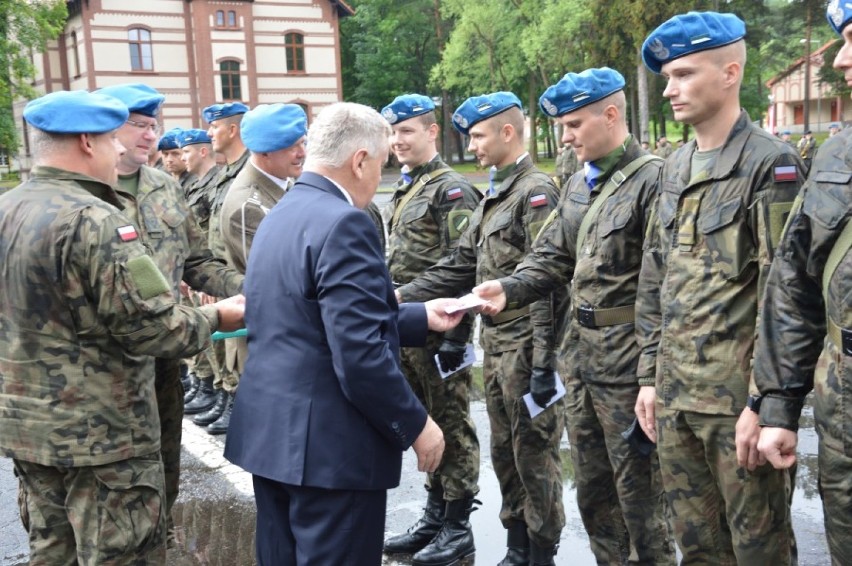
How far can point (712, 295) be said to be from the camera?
120 inches

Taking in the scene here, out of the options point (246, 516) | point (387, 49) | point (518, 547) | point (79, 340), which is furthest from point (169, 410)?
point (387, 49)

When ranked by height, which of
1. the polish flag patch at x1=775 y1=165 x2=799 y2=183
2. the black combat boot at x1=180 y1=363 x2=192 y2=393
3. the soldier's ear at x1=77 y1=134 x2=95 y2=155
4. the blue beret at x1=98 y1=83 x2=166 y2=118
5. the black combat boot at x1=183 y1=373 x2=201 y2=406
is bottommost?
the black combat boot at x1=180 y1=363 x2=192 y2=393

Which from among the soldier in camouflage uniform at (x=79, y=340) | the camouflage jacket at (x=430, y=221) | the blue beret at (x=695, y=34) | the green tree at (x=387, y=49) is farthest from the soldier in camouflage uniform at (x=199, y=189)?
the green tree at (x=387, y=49)

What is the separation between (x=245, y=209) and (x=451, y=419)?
1.79 m

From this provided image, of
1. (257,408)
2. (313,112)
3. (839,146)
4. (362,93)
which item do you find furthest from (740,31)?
(362,93)

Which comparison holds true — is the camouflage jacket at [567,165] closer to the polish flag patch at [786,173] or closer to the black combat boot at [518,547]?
the black combat boot at [518,547]

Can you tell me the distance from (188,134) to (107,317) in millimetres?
5967

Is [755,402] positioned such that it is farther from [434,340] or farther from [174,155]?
[174,155]

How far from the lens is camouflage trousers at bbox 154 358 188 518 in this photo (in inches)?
168

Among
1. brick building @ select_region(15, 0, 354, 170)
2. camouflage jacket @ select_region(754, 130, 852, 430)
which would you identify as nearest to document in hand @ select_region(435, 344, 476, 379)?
camouflage jacket @ select_region(754, 130, 852, 430)

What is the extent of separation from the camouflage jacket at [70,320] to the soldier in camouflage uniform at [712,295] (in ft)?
6.49

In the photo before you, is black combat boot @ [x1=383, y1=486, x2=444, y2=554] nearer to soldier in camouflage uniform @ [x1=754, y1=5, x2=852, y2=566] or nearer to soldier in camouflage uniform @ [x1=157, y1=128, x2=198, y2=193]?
soldier in camouflage uniform @ [x1=754, y1=5, x2=852, y2=566]

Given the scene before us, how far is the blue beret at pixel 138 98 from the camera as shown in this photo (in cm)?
432

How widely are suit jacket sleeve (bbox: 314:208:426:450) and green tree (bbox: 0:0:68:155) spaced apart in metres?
30.6
